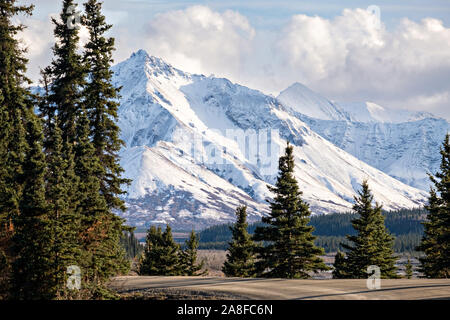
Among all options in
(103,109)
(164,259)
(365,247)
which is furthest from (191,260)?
(103,109)

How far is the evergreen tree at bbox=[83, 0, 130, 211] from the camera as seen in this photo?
123 feet

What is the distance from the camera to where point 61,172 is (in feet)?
92.8

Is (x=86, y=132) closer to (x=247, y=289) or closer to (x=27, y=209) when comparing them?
(x=27, y=209)

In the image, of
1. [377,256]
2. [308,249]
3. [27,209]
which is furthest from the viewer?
[377,256]

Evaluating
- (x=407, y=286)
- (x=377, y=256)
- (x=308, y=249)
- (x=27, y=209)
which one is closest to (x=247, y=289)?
(x=407, y=286)

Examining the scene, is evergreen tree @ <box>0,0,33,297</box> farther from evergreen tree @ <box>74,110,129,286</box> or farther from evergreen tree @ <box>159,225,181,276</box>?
evergreen tree @ <box>159,225,181,276</box>

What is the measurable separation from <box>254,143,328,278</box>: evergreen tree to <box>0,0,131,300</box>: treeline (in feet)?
35.6

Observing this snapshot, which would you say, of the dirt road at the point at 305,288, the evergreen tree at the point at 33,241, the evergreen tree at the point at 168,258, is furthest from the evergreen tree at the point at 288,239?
the evergreen tree at the point at 168,258

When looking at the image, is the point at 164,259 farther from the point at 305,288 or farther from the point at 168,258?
the point at 305,288

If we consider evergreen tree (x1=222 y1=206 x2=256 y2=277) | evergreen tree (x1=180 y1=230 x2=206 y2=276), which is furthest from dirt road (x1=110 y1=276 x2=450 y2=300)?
evergreen tree (x1=180 y1=230 x2=206 y2=276)

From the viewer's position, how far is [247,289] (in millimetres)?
23984

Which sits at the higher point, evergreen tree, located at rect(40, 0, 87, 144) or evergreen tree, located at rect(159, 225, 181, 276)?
evergreen tree, located at rect(40, 0, 87, 144)
